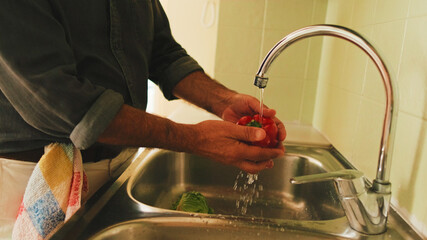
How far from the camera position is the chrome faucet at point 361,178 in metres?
0.61

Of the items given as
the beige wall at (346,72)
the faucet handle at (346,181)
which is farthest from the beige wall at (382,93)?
the faucet handle at (346,181)

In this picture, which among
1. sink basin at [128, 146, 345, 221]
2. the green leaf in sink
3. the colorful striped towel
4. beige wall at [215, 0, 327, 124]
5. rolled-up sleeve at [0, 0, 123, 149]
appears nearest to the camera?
rolled-up sleeve at [0, 0, 123, 149]

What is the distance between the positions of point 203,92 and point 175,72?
0.11 meters

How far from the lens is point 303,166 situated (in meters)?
1.07

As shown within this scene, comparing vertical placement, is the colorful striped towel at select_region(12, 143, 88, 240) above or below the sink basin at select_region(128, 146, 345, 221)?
above

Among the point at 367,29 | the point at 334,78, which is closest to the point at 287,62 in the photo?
the point at 334,78

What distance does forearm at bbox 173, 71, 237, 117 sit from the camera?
40.1 inches

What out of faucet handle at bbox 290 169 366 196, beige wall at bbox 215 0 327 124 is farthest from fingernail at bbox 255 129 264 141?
beige wall at bbox 215 0 327 124

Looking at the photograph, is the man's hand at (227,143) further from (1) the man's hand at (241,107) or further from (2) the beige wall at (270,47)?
(2) the beige wall at (270,47)

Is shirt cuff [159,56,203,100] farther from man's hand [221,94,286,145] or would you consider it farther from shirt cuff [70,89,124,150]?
shirt cuff [70,89,124,150]

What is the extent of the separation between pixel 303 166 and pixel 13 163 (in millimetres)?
787

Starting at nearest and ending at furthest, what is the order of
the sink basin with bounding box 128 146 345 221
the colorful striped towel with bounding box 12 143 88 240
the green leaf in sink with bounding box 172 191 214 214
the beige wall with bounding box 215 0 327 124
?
the colorful striped towel with bounding box 12 143 88 240 → the green leaf in sink with bounding box 172 191 214 214 → the sink basin with bounding box 128 146 345 221 → the beige wall with bounding box 215 0 327 124

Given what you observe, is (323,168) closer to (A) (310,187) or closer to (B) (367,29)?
(A) (310,187)

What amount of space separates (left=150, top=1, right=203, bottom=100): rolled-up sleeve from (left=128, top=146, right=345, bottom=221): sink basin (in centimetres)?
22
